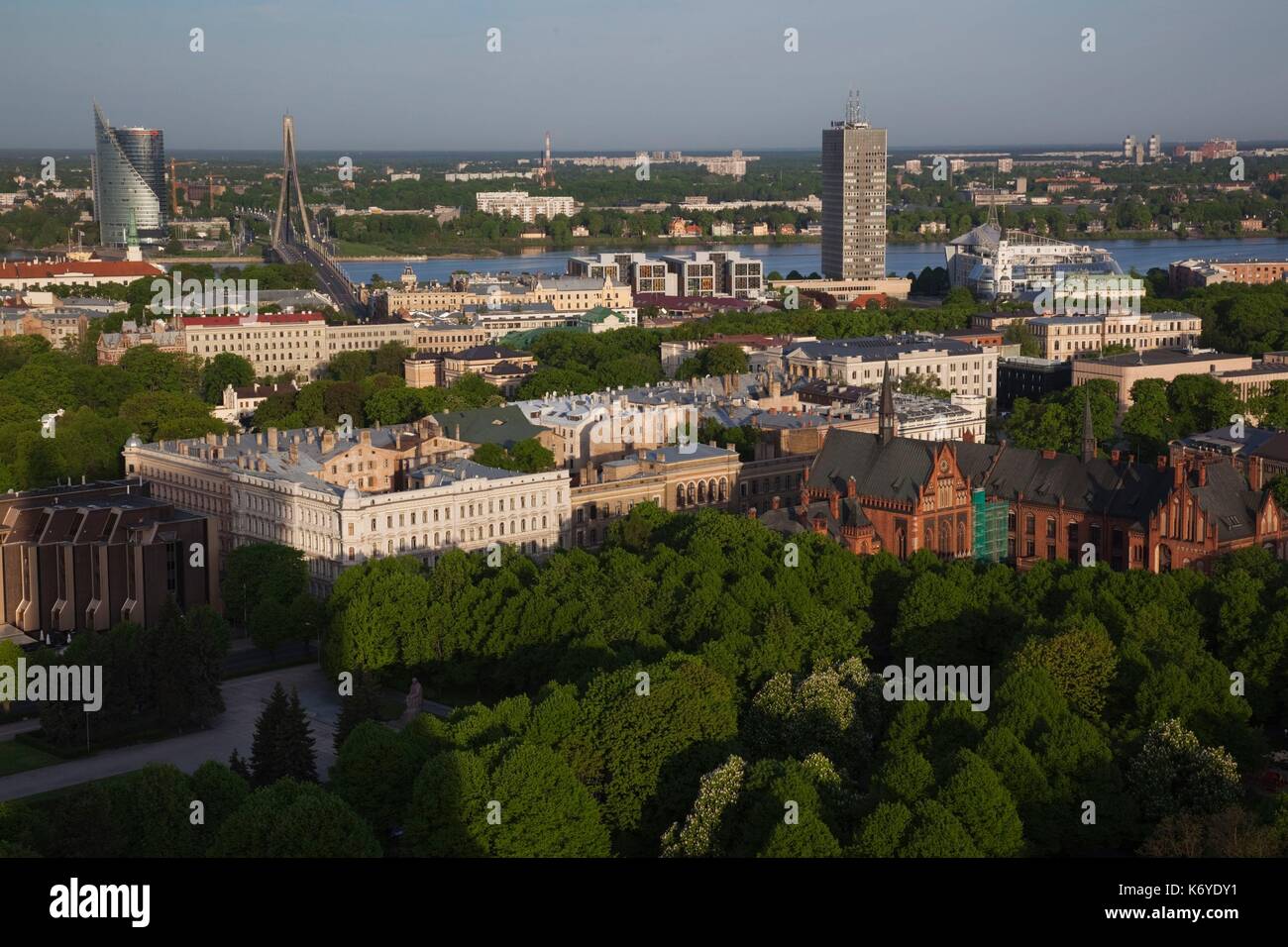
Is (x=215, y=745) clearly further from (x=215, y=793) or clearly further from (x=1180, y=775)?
(x=1180, y=775)

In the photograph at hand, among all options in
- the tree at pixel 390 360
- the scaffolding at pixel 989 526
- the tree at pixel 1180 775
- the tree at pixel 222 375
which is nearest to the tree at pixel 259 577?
the scaffolding at pixel 989 526

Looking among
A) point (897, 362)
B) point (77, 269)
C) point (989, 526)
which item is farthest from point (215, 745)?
point (77, 269)

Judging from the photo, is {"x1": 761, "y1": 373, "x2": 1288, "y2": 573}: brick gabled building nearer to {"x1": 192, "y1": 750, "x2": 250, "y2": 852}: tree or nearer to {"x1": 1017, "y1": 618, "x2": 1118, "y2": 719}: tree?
{"x1": 1017, "y1": 618, "x2": 1118, "y2": 719}: tree

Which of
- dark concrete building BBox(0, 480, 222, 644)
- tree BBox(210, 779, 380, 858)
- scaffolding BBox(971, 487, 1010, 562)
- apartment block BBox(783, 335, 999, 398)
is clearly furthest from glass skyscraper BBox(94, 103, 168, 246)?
tree BBox(210, 779, 380, 858)
